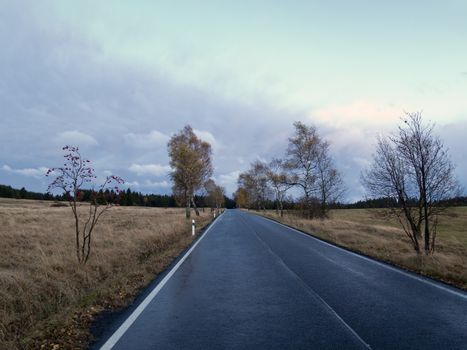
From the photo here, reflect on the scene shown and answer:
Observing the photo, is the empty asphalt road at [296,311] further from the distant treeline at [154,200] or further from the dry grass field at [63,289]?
the distant treeline at [154,200]

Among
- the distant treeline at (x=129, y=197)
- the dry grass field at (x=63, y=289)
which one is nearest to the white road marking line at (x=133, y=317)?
the dry grass field at (x=63, y=289)

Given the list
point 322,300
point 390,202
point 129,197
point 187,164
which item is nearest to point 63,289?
point 322,300

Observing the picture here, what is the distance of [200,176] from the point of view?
45.7 m

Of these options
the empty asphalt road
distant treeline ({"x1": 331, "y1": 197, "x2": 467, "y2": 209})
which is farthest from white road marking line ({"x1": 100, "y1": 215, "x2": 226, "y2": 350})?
distant treeline ({"x1": 331, "y1": 197, "x2": 467, "y2": 209})

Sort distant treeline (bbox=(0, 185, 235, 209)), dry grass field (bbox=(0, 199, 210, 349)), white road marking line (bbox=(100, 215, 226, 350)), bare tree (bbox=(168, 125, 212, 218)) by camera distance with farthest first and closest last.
Result: distant treeline (bbox=(0, 185, 235, 209)) < bare tree (bbox=(168, 125, 212, 218)) < dry grass field (bbox=(0, 199, 210, 349)) < white road marking line (bbox=(100, 215, 226, 350))

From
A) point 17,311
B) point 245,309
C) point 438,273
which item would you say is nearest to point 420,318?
point 245,309

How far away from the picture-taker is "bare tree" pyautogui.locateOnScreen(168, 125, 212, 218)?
4197 cm

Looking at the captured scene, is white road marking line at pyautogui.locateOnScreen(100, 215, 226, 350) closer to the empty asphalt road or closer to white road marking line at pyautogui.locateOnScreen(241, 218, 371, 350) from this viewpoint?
the empty asphalt road

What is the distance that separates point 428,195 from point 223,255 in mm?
7832

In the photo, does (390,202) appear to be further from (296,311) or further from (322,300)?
(296,311)

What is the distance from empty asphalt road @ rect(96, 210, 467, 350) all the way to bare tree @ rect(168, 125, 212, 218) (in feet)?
103

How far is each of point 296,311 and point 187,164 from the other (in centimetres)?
3629

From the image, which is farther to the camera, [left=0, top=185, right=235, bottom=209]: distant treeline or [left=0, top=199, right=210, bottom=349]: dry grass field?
[left=0, top=185, right=235, bottom=209]: distant treeline

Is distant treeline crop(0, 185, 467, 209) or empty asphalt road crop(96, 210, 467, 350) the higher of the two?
distant treeline crop(0, 185, 467, 209)
